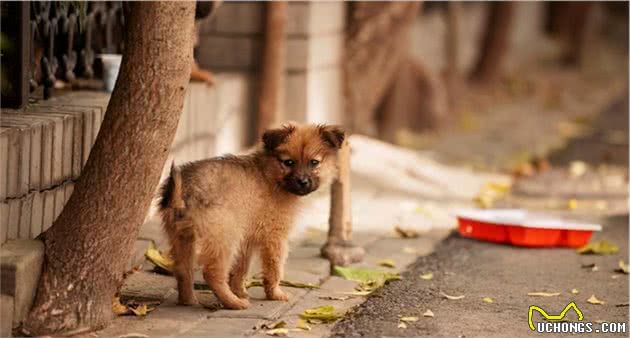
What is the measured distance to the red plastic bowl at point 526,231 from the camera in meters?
8.46

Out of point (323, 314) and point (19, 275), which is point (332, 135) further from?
point (19, 275)

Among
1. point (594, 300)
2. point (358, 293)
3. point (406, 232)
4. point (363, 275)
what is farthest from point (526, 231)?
point (358, 293)

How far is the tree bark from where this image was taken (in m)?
10.7

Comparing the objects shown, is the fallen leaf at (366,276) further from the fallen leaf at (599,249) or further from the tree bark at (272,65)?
the tree bark at (272,65)

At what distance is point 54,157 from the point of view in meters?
6.38

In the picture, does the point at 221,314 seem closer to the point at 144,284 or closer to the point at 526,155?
the point at 144,284

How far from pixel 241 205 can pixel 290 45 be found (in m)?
5.07

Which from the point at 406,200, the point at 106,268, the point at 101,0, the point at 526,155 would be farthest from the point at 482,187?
the point at 106,268

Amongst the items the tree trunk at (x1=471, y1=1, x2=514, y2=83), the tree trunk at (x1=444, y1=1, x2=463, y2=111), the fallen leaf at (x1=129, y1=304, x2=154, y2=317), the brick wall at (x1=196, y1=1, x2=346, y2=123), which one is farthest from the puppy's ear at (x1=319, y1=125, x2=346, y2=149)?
the tree trunk at (x1=471, y1=1, x2=514, y2=83)

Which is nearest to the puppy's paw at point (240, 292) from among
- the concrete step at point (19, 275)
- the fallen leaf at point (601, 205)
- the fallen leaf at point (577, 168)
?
the concrete step at point (19, 275)

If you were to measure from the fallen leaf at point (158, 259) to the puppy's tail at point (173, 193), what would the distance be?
2.83ft

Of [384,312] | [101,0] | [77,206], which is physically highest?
[101,0]

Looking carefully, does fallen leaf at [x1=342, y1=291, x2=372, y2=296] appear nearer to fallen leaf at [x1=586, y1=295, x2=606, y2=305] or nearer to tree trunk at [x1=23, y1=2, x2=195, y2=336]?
fallen leaf at [x1=586, y1=295, x2=606, y2=305]

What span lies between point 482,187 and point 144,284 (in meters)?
5.47
